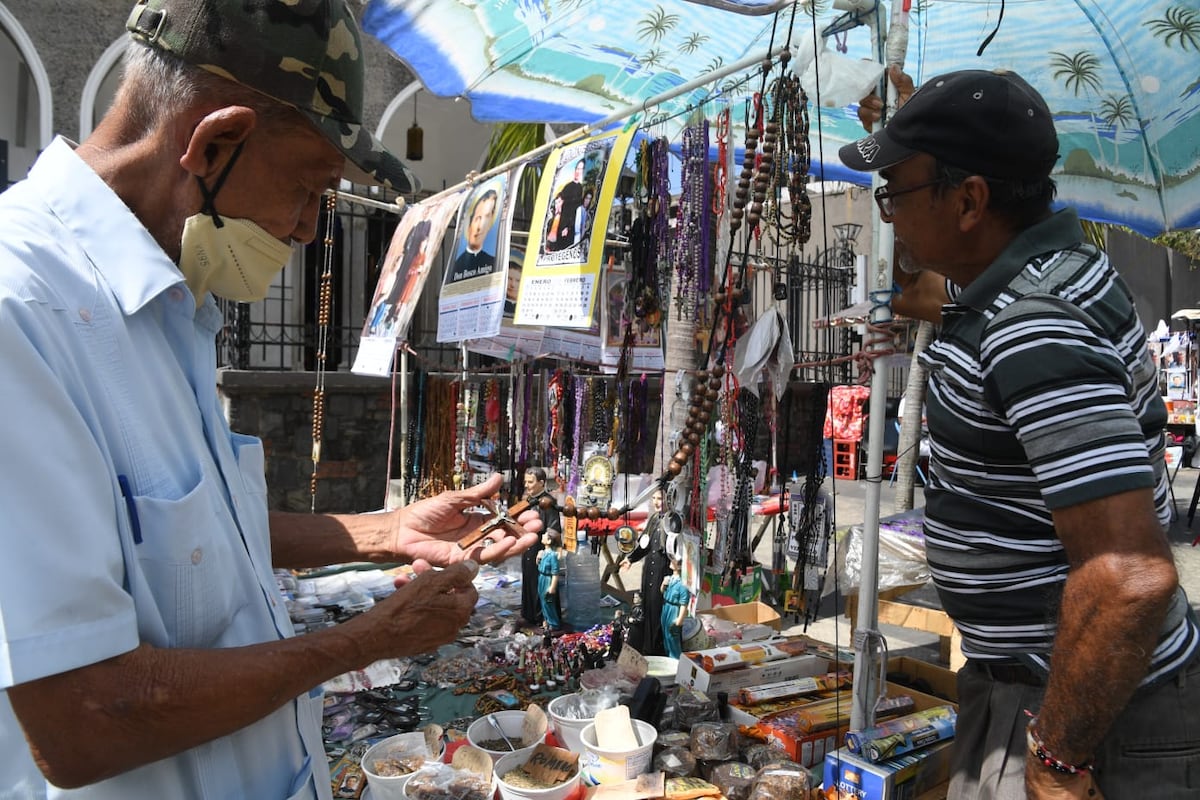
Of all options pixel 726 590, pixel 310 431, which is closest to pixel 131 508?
pixel 726 590

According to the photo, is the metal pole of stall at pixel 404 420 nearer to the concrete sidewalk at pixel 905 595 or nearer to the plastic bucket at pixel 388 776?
the concrete sidewalk at pixel 905 595

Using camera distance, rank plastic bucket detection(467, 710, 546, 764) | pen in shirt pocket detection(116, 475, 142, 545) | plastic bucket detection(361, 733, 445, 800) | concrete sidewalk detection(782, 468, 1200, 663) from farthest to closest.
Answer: concrete sidewalk detection(782, 468, 1200, 663) → plastic bucket detection(467, 710, 546, 764) → plastic bucket detection(361, 733, 445, 800) → pen in shirt pocket detection(116, 475, 142, 545)

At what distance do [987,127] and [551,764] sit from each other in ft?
6.41

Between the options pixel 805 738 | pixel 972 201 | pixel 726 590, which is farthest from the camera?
pixel 726 590

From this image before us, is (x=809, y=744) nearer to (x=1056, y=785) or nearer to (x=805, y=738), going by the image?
(x=805, y=738)

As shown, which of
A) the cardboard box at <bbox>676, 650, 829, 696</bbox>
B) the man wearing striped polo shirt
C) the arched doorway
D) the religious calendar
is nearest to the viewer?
the man wearing striped polo shirt

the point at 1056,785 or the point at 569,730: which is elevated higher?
the point at 1056,785

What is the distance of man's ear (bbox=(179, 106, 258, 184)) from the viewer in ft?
3.23

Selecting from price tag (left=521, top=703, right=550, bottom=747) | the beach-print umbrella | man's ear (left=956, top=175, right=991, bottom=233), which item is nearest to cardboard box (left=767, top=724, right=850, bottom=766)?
price tag (left=521, top=703, right=550, bottom=747)

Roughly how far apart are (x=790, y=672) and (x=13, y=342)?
2.61m

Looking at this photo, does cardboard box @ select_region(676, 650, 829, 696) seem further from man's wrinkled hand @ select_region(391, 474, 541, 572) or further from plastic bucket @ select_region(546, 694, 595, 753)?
man's wrinkled hand @ select_region(391, 474, 541, 572)

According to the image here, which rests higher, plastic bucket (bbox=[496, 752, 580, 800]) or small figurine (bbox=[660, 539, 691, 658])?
small figurine (bbox=[660, 539, 691, 658])

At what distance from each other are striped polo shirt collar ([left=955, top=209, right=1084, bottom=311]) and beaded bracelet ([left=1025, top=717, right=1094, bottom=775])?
0.78 meters

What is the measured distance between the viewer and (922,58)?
12.2ft
